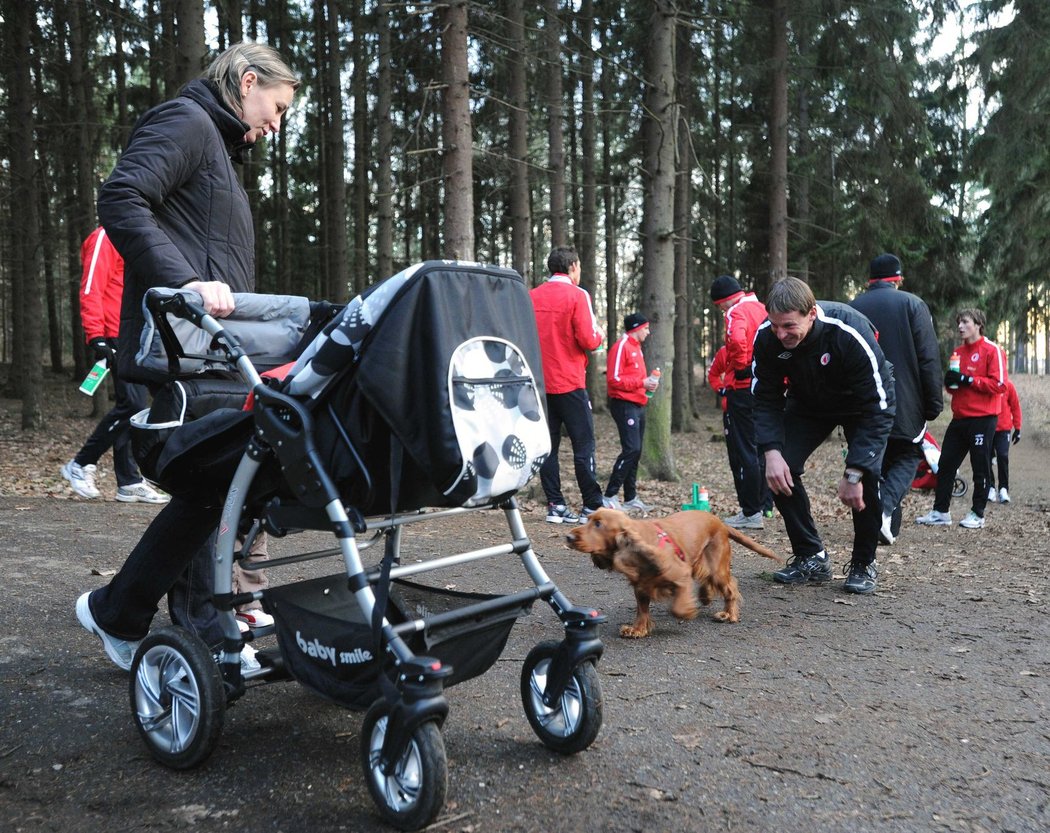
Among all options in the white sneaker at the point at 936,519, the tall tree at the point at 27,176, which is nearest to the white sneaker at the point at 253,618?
the white sneaker at the point at 936,519

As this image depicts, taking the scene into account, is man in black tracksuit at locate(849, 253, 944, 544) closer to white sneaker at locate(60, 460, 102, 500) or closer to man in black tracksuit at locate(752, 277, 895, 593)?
man in black tracksuit at locate(752, 277, 895, 593)

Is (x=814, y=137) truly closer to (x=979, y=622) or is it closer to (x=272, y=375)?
(x=979, y=622)

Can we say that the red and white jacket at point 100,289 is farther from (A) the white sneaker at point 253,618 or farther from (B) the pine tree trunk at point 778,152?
(B) the pine tree trunk at point 778,152

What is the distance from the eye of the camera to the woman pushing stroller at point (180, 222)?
320cm

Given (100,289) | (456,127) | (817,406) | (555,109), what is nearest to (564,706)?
(817,406)

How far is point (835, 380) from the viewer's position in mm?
5719

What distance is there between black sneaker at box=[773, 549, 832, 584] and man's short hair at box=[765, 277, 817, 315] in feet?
6.13

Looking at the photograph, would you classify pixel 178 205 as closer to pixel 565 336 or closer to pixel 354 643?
pixel 354 643

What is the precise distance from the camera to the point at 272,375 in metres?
3.08

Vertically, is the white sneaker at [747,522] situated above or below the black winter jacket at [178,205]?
below

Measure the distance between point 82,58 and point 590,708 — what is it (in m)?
17.5

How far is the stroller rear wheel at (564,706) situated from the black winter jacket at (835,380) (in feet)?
10.8

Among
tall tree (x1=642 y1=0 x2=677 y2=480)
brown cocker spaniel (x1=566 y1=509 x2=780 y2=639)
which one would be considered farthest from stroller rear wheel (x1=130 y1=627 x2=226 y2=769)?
tall tree (x1=642 y1=0 x2=677 y2=480)

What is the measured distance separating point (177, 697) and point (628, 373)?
294 inches
